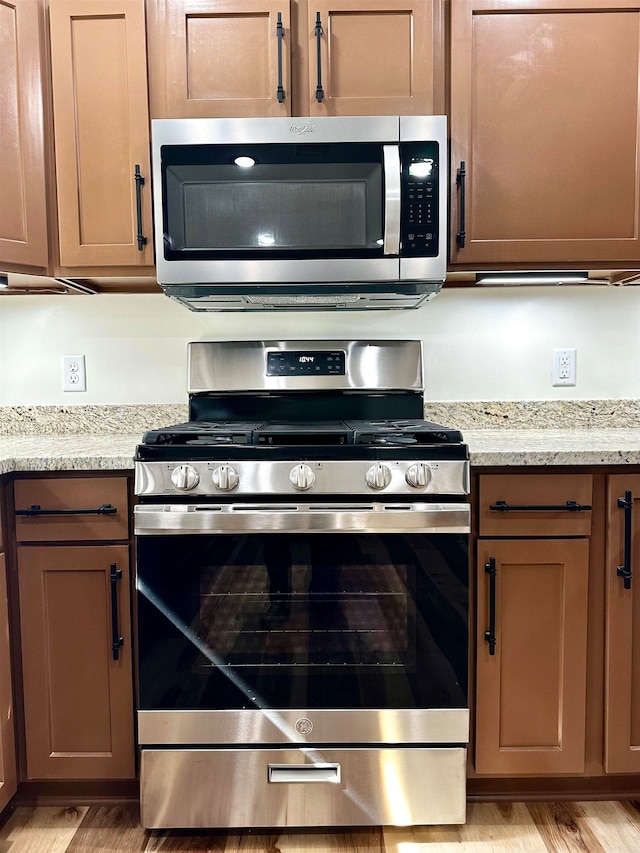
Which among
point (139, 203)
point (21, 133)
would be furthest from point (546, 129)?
point (21, 133)

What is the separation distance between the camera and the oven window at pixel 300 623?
134 centimetres

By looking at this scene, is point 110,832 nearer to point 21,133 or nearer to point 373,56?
point 21,133

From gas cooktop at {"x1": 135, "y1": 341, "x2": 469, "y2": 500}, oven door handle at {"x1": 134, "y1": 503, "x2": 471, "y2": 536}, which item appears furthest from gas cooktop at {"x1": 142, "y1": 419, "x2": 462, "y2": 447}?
oven door handle at {"x1": 134, "y1": 503, "x2": 471, "y2": 536}

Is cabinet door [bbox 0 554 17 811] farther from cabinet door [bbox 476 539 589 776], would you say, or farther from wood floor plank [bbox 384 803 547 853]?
cabinet door [bbox 476 539 589 776]

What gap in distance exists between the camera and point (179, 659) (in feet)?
4.43

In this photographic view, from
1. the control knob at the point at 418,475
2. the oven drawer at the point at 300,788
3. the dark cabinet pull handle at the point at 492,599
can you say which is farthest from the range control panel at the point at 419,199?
the oven drawer at the point at 300,788

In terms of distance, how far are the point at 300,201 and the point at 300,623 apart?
3.55 feet

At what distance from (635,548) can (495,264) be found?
32.6 inches


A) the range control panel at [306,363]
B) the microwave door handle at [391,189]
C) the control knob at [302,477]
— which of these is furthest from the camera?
the range control panel at [306,363]

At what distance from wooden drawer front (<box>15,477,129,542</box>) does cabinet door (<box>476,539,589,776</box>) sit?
897 mm

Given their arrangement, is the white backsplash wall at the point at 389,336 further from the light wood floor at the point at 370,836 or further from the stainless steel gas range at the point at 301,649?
the light wood floor at the point at 370,836

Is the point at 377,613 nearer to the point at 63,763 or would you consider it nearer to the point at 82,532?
the point at 82,532

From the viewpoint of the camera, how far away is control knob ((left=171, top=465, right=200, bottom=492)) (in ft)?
4.32

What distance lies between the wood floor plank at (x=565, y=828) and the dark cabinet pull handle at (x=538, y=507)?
77 centimetres
